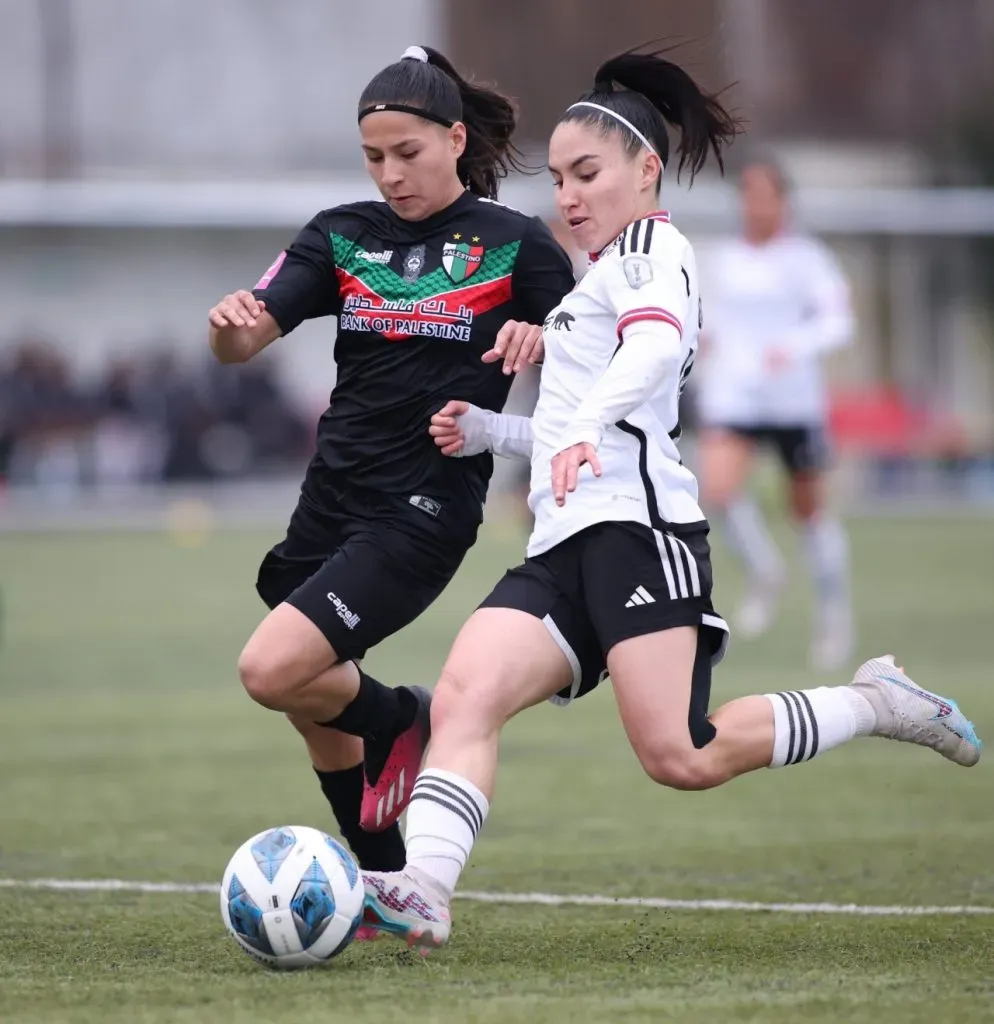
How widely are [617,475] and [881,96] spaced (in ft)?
120

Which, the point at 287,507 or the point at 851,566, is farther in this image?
the point at 287,507

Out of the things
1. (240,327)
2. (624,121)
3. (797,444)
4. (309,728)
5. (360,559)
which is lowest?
(797,444)

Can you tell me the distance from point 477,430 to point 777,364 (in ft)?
20.2

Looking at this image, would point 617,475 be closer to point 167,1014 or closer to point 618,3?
point 167,1014

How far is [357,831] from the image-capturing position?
532cm

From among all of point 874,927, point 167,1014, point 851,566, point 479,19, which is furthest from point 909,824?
point 479,19

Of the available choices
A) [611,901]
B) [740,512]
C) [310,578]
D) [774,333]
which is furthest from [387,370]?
[740,512]

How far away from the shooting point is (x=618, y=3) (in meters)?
38.9

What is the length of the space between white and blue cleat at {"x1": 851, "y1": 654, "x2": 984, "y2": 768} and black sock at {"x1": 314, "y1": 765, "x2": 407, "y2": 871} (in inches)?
51.8

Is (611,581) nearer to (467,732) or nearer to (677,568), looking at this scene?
(677,568)

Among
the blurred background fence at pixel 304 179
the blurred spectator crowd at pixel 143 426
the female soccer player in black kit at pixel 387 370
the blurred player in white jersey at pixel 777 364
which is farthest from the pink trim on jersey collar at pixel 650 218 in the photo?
the blurred background fence at pixel 304 179

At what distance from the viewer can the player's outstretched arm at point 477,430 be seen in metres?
4.93

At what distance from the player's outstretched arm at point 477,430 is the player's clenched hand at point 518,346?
181 mm

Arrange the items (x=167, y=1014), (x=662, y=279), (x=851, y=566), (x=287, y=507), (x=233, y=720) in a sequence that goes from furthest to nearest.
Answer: (x=287, y=507), (x=851, y=566), (x=233, y=720), (x=662, y=279), (x=167, y=1014)
